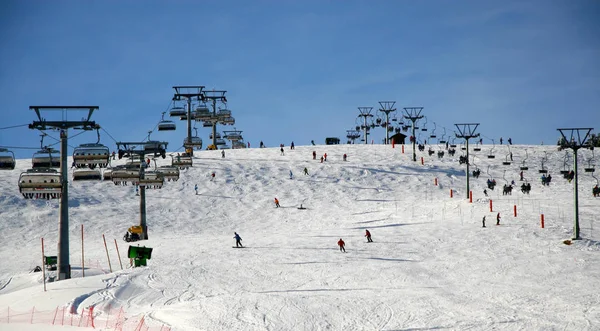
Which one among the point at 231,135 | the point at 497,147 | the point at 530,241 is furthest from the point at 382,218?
the point at 231,135

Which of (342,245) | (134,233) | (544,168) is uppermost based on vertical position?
(544,168)

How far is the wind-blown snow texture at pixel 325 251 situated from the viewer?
889 inches

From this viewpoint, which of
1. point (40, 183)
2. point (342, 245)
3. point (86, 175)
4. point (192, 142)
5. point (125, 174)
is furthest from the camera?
point (192, 142)

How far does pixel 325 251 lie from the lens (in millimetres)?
34781

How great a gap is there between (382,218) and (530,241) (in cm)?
1263

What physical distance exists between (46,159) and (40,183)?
8.22ft

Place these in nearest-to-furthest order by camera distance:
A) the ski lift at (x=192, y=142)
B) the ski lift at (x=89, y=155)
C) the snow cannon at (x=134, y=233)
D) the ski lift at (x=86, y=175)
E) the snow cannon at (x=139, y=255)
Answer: the ski lift at (x=89, y=155), the ski lift at (x=86, y=175), the snow cannon at (x=139, y=255), the snow cannon at (x=134, y=233), the ski lift at (x=192, y=142)

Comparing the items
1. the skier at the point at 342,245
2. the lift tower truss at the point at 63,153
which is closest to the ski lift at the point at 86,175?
the lift tower truss at the point at 63,153

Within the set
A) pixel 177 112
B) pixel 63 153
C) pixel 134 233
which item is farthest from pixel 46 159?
pixel 177 112

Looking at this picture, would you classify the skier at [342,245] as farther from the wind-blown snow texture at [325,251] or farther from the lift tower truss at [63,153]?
the lift tower truss at [63,153]

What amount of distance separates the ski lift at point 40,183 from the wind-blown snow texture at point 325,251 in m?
3.70

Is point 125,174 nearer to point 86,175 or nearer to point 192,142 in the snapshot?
point 86,175

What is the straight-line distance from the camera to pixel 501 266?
30172 millimetres

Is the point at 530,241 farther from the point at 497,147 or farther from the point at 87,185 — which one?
the point at 497,147
